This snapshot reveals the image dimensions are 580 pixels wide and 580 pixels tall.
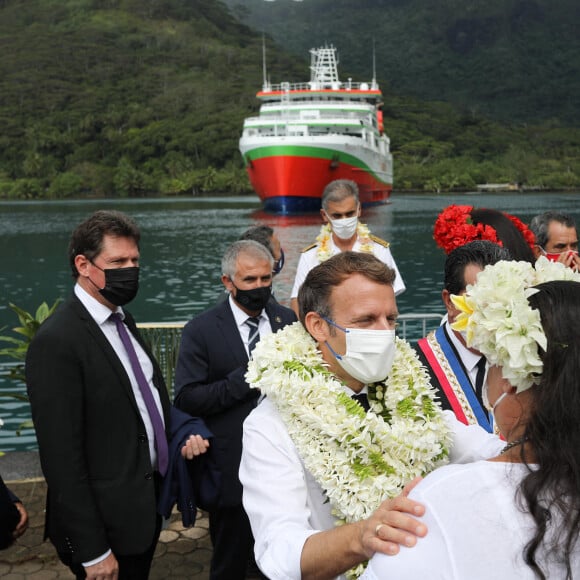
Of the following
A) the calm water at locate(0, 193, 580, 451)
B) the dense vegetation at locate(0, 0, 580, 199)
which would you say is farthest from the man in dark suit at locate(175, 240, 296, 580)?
the dense vegetation at locate(0, 0, 580, 199)

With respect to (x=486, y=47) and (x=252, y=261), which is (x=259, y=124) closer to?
(x=252, y=261)

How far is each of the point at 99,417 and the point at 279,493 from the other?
1044 millimetres

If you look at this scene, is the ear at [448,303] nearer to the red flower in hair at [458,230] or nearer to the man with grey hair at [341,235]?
the red flower in hair at [458,230]

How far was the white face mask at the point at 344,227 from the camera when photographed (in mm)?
5086

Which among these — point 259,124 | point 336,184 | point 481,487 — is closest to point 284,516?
point 481,487

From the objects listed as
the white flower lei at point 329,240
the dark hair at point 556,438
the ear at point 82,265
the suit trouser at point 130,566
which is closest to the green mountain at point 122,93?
the white flower lei at point 329,240

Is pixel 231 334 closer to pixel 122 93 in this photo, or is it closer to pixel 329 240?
pixel 329 240

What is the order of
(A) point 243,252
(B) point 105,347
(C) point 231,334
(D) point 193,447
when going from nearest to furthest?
(B) point 105,347, (D) point 193,447, (C) point 231,334, (A) point 243,252

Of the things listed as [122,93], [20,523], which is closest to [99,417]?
[20,523]

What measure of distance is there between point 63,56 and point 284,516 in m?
144

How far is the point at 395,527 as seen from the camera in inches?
50.9

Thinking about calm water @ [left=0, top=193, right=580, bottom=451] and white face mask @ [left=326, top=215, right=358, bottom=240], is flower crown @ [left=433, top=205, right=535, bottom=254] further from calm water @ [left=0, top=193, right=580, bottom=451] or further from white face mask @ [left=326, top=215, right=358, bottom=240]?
calm water @ [left=0, top=193, right=580, bottom=451]

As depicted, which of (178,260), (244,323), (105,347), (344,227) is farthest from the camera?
(178,260)

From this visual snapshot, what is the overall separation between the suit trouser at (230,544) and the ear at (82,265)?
4.21 feet
